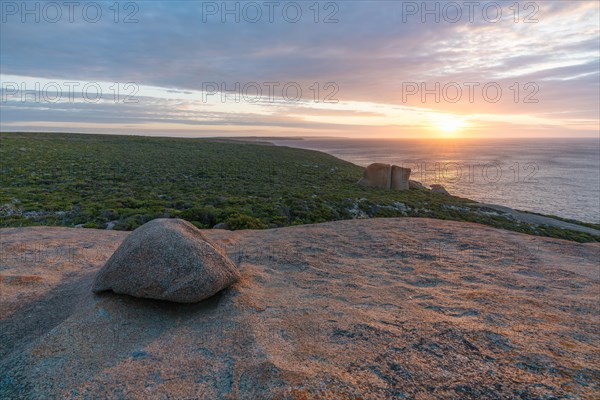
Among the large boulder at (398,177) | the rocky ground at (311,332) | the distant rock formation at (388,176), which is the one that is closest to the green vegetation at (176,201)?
the distant rock formation at (388,176)

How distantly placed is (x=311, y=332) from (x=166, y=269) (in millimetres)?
2607

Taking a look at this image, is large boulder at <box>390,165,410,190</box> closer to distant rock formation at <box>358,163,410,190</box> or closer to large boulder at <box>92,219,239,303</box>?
distant rock formation at <box>358,163,410,190</box>

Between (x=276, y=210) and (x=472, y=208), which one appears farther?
(x=472, y=208)

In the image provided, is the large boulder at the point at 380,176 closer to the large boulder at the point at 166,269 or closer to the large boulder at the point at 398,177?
the large boulder at the point at 398,177

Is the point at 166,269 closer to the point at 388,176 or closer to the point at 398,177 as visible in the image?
the point at 388,176

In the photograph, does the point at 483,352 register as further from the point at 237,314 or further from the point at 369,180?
the point at 369,180

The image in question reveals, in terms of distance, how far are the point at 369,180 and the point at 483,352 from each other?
29.3 m

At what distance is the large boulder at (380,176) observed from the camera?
33.0m

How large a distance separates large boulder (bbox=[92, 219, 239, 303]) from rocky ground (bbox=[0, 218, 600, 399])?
9.5 inches

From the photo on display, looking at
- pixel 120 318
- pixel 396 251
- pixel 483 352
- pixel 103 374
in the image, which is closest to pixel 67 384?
pixel 103 374

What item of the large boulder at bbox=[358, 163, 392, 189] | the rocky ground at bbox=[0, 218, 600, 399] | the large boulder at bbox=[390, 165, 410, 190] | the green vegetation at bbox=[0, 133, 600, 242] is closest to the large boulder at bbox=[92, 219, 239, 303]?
the rocky ground at bbox=[0, 218, 600, 399]

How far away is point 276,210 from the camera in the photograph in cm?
1819

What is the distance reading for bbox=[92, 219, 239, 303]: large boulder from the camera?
5812 millimetres

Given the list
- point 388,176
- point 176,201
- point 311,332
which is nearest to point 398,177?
point 388,176
